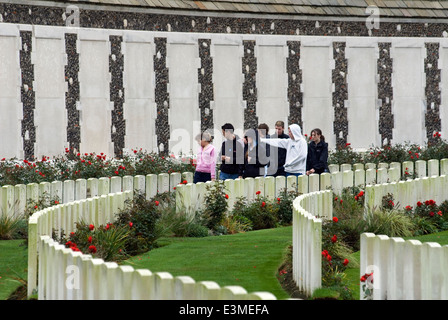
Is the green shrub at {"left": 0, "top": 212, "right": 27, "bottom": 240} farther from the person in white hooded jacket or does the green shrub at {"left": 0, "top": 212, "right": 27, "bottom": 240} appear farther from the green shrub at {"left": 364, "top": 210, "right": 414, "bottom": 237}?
the person in white hooded jacket

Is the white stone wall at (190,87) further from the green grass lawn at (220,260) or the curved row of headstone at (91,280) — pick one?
the curved row of headstone at (91,280)

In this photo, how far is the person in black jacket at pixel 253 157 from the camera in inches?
529

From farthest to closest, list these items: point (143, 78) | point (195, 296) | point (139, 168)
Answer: point (143, 78) → point (139, 168) → point (195, 296)

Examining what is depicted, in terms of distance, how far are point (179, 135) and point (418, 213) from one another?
7.58 metres

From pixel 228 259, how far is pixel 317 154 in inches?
207

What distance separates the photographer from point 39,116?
53.3ft

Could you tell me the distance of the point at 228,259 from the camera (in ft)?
30.1

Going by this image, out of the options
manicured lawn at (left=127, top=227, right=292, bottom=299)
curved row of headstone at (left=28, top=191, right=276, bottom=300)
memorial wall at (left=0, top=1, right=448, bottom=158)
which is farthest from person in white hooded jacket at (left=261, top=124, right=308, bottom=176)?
curved row of headstone at (left=28, top=191, right=276, bottom=300)

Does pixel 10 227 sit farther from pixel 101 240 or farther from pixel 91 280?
pixel 91 280

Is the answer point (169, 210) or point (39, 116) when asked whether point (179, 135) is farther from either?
point (169, 210)

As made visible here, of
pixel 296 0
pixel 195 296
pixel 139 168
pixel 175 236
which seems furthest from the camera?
pixel 296 0

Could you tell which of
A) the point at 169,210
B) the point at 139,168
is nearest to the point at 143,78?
the point at 139,168

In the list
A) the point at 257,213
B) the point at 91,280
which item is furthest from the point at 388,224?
the point at 91,280

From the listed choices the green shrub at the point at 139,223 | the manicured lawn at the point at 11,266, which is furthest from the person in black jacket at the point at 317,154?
the manicured lawn at the point at 11,266
